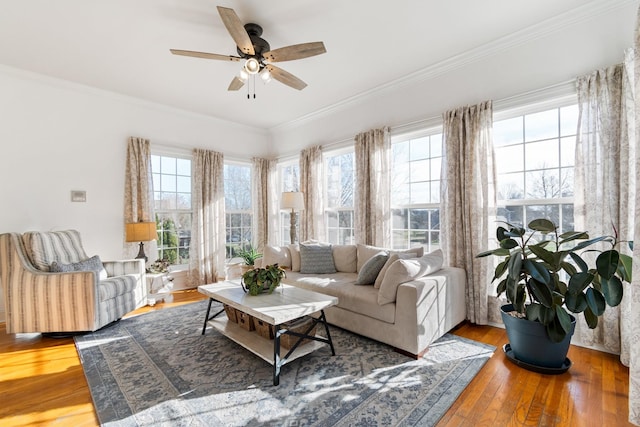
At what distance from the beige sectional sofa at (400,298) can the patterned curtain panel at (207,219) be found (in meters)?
2.06

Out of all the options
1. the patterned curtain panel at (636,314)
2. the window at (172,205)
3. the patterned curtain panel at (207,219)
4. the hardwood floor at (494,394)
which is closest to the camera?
the patterned curtain panel at (636,314)

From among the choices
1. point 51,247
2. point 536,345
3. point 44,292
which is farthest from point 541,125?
point 51,247

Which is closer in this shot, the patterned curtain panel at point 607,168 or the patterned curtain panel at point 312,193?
the patterned curtain panel at point 607,168

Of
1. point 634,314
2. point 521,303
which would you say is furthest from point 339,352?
point 634,314

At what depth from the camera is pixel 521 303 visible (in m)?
2.26

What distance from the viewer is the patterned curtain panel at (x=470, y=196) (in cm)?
304

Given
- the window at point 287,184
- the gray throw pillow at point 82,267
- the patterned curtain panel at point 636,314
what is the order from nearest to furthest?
the patterned curtain panel at point 636,314
the gray throw pillow at point 82,267
the window at point 287,184

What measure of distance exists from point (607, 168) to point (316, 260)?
9.59 feet

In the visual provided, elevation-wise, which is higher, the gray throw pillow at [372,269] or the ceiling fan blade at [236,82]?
the ceiling fan blade at [236,82]

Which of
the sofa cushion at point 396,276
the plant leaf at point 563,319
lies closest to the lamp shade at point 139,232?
the sofa cushion at point 396,276

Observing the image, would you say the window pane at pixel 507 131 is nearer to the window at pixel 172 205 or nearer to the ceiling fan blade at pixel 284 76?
the ceiling fan blade at pixel 284 76

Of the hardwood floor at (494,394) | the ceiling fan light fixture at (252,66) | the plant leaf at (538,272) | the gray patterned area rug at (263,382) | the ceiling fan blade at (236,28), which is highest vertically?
the ceiling fan blade at (236,28)

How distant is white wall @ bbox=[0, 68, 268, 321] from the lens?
346 centimetres

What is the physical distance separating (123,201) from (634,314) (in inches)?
206
